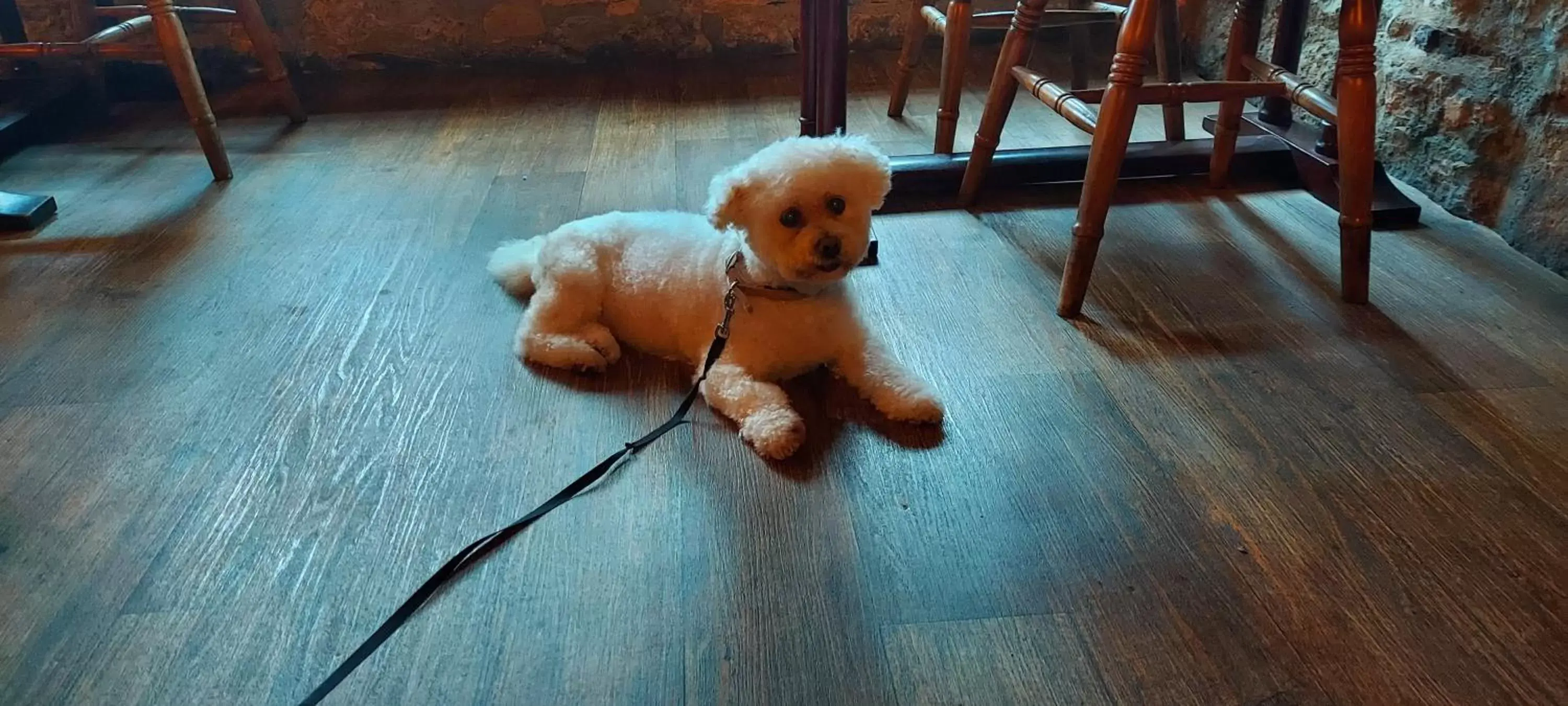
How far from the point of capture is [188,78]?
2.07m

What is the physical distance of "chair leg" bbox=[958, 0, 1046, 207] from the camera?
1.77 m

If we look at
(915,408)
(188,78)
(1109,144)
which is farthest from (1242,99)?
(188,78)

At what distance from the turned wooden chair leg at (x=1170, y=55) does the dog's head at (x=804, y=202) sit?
45.2 inches

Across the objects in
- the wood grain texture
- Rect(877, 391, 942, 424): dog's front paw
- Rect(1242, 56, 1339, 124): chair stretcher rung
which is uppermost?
Rect(1242, 56, 1339, 124): chair stretcher rung

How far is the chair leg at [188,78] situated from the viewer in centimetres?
204

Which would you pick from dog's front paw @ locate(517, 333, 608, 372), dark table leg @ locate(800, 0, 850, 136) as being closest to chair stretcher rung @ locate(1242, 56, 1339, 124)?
dark table leg @ locate(800, 0, 850, 136)

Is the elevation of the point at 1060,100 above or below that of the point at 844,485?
above

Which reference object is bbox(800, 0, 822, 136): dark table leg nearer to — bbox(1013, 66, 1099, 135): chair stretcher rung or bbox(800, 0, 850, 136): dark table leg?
bbox(800, 0, 850, 136): dark table leg

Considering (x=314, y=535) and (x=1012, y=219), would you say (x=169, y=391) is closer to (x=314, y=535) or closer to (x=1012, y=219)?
(x=314, y=535)

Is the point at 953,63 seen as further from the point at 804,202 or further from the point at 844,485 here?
the point at 844,485

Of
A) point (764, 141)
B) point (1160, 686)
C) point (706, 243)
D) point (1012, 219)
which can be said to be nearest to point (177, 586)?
point (706, 243)

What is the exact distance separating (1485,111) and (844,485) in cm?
137

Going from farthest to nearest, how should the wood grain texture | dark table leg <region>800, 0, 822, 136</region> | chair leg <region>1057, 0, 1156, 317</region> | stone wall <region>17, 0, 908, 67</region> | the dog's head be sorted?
1. stone wall <region>17, 0, 908, 67</region>
2. dark table leg <region>800, 0, 822, 136</region>
3. chair leg <region>1057, 0, 1156, 317</region>
4. the dog's head
5. the wood grain texture

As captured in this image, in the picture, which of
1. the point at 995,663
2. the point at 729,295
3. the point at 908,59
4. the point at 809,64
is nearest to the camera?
the point at 995,663
